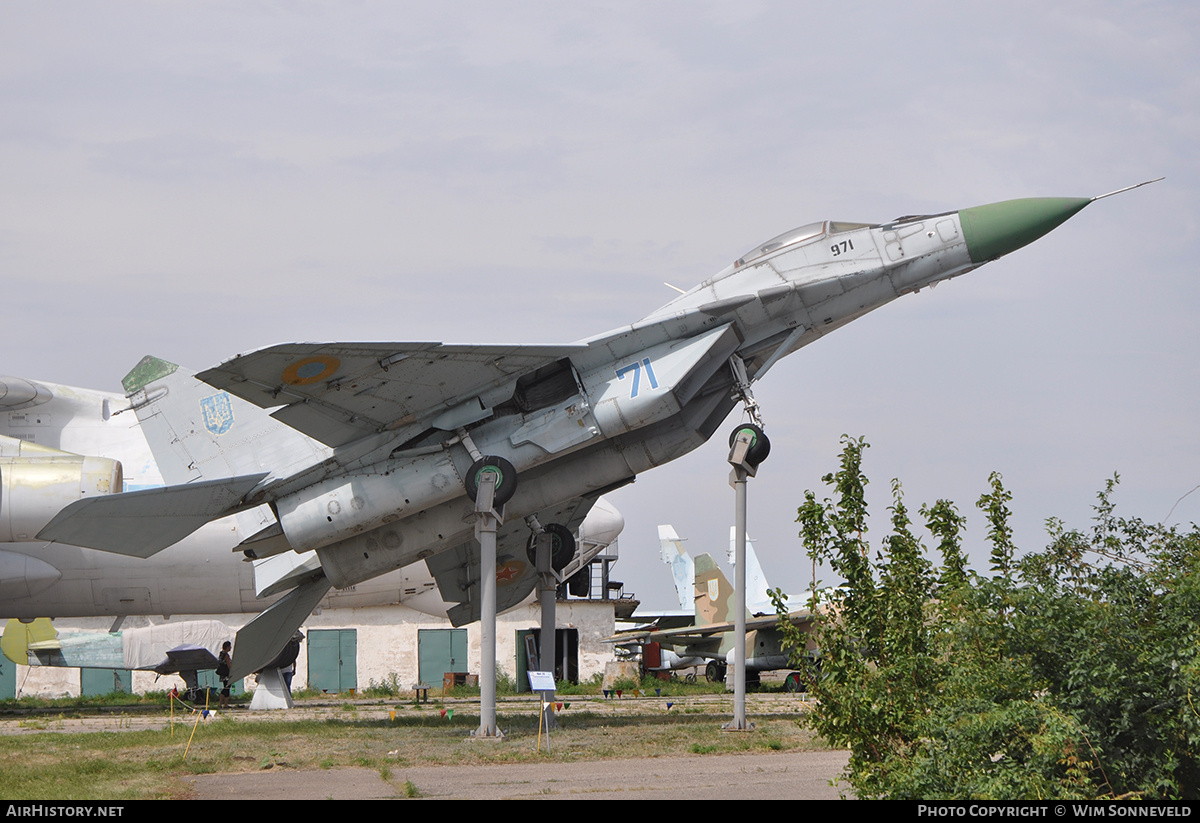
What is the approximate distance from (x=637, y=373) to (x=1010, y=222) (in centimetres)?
550

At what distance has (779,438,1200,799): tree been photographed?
23.9 ft

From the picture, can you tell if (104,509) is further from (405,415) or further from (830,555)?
(830,555)

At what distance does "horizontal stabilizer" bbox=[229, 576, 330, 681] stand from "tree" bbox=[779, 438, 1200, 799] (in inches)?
483

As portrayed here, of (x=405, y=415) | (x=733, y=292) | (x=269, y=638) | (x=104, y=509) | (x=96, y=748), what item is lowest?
(x=96, y=748)

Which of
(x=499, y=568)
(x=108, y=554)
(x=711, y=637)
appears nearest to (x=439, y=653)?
(x=711, y=637)

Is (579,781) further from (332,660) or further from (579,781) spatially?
(332,660)

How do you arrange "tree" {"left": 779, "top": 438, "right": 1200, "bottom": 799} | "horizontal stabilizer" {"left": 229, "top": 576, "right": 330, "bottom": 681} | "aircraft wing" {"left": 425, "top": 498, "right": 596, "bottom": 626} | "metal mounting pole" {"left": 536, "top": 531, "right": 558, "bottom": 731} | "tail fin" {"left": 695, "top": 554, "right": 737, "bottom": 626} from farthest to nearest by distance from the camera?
1. "tail fin" {"left": 695, "top": 554, "right": 737, "bottom": 626}
2. "aircraft wing" {"left": 425, "top": 498, "right": 596, "bottom": 626}
3. "horizontal stabilizer" {"left": 229, "top": 576, "right": 330, "bottom": 681}
4. "metal mounting pole" {"left": 536, "top": 531, "right": 558, "bottom": 731}
5. "tree" {"left": 779, "top": 438, "right": 1200, "bottom": 799}

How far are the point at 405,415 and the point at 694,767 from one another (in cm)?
640

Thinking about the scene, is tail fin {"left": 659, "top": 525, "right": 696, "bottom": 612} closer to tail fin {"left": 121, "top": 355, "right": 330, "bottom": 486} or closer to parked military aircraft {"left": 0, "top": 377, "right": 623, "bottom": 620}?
parked military aircraft {"left": 0, "top": 377, "right": 623, "bottom": 620}

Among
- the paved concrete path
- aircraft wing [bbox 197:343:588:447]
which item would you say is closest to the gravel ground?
the paved concrete path

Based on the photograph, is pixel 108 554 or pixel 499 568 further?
pixel 108 554

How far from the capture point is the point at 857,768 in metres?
8.15

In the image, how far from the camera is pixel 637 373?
15.6 m
